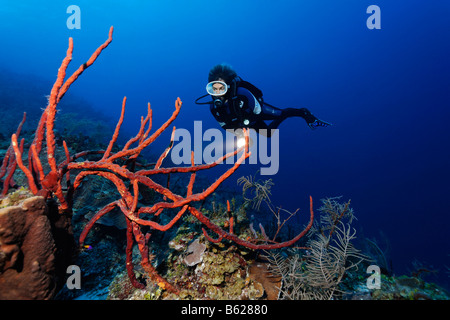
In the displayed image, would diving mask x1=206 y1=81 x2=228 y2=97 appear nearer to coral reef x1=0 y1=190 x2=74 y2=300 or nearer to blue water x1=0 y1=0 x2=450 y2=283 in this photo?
coral reef x1=0 y1=190 x2=74 y2=300

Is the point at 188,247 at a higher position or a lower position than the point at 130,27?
lower

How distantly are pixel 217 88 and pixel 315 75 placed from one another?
111m

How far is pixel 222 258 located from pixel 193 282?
19.8 inches

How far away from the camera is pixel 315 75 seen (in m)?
96.4

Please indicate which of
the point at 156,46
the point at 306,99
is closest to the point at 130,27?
the point at 156,46

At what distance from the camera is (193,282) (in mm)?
2564

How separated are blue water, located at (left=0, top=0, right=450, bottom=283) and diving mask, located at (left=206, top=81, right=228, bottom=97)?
26021 mm

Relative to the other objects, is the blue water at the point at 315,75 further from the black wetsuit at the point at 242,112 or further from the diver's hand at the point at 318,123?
the black wetsuit at the point at 242,112

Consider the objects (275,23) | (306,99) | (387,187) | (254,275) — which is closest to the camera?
(254,275)

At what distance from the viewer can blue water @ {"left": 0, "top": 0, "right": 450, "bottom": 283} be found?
44213 mm

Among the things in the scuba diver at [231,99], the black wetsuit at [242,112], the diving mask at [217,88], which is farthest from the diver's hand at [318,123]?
the diving mask at [217,88]

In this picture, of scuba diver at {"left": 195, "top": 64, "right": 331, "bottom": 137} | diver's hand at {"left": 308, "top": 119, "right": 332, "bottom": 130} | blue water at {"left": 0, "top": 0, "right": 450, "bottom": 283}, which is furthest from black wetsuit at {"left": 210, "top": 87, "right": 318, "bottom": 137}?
blue water at {"left": 0, "top": 0, "right": 450, "bottom": 283}

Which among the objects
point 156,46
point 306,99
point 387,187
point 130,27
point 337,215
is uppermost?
point 130,27
